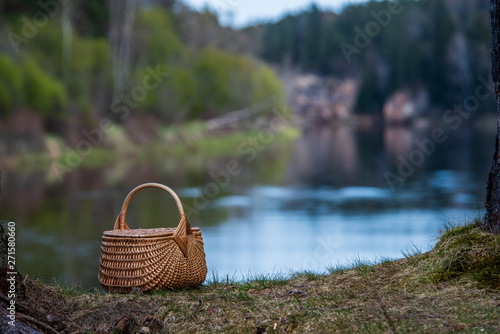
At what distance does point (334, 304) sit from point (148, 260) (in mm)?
1475

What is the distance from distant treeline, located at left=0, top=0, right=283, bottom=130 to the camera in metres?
31.5

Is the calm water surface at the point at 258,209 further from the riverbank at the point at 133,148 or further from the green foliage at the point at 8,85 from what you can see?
the green foliage at the point at 8,85

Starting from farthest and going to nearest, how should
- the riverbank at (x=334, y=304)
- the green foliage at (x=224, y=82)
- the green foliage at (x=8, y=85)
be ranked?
the green foliage at (x=224, y=82) < the green foliage at (x=8, y=85) < the riverbank at (x=334, y=304)

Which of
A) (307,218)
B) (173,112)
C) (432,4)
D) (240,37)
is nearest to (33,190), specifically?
(307,218)

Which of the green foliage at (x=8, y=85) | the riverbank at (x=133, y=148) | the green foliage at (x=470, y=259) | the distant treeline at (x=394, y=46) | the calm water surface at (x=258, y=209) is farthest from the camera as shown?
the distant treeline at (x=394, y=46)

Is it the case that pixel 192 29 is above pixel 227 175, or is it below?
above

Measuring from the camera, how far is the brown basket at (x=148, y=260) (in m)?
4.81

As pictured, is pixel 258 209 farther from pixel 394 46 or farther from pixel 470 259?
pixel 394 46

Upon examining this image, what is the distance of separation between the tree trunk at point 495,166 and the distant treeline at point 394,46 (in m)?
56.7

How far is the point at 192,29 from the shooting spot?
53.9m

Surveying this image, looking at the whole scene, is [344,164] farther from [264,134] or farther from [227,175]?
[264,134]

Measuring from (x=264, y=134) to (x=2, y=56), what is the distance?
86.5 ft

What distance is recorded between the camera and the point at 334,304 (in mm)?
4062

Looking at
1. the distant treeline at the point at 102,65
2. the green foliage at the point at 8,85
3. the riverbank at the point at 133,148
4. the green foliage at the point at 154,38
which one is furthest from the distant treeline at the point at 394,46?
the green foliage at the point at 8,85
